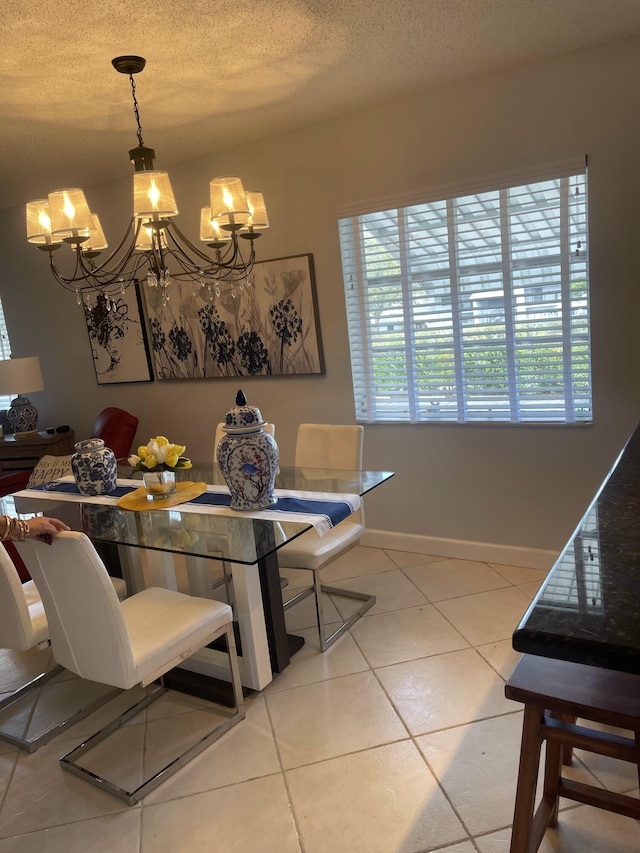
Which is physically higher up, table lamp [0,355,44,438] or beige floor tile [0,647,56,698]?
table lamp [0,355,44,438]

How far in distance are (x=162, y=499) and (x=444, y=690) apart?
1433 millimetres

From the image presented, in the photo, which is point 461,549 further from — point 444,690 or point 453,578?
point 444,690

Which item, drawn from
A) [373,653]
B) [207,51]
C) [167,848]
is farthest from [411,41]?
[167,848]

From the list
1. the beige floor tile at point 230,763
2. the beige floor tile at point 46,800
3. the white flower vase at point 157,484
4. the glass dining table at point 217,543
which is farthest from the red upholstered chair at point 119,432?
the beige floor tile at point 230,763

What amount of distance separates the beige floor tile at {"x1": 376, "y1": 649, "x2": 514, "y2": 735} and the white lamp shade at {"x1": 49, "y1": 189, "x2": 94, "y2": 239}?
2.11 meters

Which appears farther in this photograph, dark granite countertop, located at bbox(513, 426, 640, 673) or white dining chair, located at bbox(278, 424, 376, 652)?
white dining chair, located at bbox(278, 424, 376, 652)

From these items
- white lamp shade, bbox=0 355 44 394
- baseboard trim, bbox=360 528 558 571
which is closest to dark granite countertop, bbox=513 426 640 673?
baseboard trim, bbox=360 528 558 571

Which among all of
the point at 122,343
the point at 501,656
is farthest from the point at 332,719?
the point at 122,343

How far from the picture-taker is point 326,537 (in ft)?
9.51

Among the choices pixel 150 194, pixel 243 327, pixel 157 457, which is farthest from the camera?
pixel 243 327

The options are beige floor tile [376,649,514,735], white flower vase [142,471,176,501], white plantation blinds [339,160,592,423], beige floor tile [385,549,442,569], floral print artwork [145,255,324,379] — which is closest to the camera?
beige floor tile [376,649,514,735]

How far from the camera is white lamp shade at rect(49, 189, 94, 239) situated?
2.18 m

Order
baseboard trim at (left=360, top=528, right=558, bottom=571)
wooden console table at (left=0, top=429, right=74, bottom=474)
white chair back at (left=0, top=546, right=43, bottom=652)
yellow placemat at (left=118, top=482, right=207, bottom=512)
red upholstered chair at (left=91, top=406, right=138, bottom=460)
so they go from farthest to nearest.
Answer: wooden console table at (left=0, top=429, right=74, bottom=474) → red upholstered chair at (left=91, top=406, right=138, bottom=460) → baseboard trim at (left=360, top=528, right=558, bottom=571) → yellow placemat at (left=118, top=482, right=207, bottom=512) → white chair back at (left=0, top=546, right=43, bottom=652)

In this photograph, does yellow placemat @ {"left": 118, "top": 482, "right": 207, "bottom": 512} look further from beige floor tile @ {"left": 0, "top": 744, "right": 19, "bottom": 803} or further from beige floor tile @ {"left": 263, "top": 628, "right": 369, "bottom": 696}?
beige floor tile @ {"left": 0, "top": 744, "right": 19, "bottom": 803}
